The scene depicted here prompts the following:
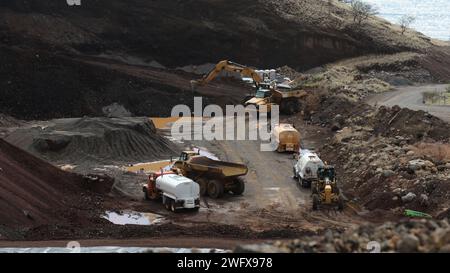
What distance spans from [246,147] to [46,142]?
10.7 m

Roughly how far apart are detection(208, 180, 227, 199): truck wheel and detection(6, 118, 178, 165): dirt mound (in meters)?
7.31

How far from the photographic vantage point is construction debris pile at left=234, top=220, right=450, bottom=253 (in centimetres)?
946

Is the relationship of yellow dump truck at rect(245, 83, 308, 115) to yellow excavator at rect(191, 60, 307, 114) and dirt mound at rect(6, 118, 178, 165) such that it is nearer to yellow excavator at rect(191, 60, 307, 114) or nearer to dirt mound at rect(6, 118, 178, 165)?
yellow excavator at rect(191, 60, 307, 114)

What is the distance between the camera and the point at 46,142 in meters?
31.9

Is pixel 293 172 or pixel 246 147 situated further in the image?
pixel 246 147

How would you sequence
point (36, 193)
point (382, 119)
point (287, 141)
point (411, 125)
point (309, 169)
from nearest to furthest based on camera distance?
point (36, 193) → point (309, 169) → point (411, 125) → point (287, 141) → point (382, 119)

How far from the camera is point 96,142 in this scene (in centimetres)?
3256

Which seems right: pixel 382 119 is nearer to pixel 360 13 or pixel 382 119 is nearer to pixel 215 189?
pixel 215 189

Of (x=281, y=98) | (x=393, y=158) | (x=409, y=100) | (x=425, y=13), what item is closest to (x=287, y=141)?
(x=393, y=158)

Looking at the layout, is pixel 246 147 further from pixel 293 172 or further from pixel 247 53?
pixel 247 53

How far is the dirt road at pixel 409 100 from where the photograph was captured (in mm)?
35688

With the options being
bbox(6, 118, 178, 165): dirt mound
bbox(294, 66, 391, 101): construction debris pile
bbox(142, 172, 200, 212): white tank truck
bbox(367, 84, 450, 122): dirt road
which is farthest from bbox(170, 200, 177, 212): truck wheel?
bbox(294, 66, 391, 101): construction debris pile

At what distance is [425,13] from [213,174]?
115151 mm

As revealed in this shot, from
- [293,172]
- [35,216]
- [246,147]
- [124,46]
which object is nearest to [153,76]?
[124,46]
